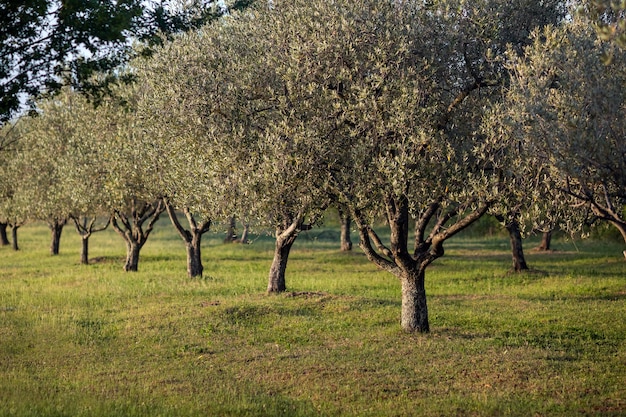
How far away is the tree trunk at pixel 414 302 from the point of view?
69.1 feet

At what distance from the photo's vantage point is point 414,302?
2117 centimetres

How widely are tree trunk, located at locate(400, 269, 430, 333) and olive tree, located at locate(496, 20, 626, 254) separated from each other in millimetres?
5955

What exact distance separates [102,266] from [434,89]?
32.8 m

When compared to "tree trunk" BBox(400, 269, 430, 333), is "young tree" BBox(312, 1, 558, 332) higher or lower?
higher

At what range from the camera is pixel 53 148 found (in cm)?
4734

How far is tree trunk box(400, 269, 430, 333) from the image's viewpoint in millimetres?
21047

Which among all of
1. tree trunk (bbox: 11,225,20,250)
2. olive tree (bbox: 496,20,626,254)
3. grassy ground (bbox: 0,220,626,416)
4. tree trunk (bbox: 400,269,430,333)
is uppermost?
olive tree (bbox: 496,20,626,254)

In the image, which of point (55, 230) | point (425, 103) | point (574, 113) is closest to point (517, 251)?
point (425, 103)

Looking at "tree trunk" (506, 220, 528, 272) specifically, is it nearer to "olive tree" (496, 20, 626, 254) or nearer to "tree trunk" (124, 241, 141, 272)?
"tree trunk" (124, 241, 141, 272)

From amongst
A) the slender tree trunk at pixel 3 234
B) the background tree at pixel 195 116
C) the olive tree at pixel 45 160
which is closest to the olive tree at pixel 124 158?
the olive tree at pixel 45 160

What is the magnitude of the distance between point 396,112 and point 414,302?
6120mm

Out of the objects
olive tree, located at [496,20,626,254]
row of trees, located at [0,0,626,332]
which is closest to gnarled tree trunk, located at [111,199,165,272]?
row of trees, located at [0,0,626,332]

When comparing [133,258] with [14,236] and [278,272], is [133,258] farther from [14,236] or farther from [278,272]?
[14,236]

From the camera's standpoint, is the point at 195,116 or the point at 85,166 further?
the point at 85,166
